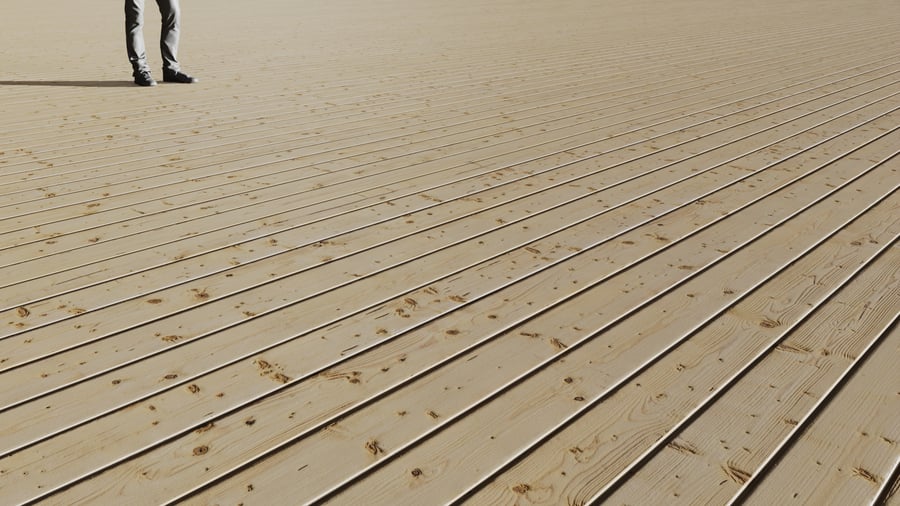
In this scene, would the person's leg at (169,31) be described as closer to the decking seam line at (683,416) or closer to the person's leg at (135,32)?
the person's leg at (135,32)

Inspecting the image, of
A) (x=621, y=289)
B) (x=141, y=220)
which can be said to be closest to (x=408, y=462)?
(x=621, y=289)

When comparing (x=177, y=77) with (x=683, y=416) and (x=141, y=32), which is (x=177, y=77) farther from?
(x=683, y=416)

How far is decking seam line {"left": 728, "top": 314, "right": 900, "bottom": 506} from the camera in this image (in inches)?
62.8

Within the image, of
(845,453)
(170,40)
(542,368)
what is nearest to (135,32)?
(170,40)

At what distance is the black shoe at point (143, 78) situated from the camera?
578 cm

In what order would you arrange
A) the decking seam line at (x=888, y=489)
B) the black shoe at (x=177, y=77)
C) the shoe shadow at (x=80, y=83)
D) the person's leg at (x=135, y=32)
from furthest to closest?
the black shoe at (x=177, y=77), the shoe shadow at (x=80, y=83), the person's leg at (x=135, y=32), the decking seam line at (x=888, y=489)

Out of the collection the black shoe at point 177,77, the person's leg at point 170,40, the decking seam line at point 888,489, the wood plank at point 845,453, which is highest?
the decking seam line at point 888,489

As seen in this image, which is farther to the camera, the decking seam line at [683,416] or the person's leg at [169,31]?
the person's leg at [169,31]

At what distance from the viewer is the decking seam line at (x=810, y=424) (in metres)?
1.60

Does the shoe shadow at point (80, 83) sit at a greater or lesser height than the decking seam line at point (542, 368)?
lesser

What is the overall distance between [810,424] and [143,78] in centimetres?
508

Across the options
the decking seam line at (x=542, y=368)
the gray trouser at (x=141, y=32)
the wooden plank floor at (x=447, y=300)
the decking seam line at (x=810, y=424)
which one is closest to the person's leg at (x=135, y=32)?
the gray trouser at (x=141, y=32)

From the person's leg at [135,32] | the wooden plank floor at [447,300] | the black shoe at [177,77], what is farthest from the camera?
the black shoe at [177,77]

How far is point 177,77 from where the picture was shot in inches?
236
